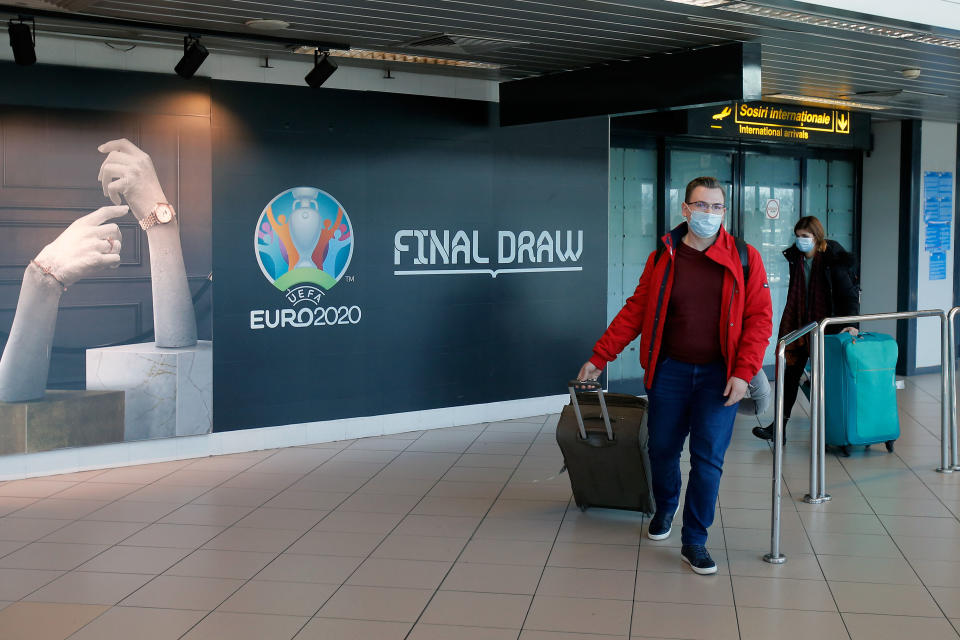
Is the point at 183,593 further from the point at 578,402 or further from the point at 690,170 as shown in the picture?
the point at 690,170

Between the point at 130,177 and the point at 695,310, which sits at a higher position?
the point at 130,177

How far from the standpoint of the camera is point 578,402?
17.0ft

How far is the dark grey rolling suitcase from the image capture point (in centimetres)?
509

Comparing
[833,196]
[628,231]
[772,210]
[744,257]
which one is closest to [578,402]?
[744,257]

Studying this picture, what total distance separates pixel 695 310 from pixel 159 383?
12.0 ft

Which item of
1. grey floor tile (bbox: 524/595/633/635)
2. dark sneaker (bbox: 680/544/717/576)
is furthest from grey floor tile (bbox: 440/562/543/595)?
dark sneaker (bbox: 680/544/717/576)

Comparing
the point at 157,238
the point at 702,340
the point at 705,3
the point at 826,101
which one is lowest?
the point at 702,340

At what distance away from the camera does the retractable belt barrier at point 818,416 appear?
15.0 ft

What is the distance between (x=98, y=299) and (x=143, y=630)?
306cm

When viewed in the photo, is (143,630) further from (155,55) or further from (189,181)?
(155,55)

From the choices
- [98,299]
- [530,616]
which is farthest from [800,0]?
[98,299]

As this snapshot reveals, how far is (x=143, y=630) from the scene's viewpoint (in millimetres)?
3775

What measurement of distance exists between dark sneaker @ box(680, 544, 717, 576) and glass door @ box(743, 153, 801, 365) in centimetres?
615

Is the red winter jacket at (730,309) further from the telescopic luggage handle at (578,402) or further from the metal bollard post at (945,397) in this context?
the metal bollard post at (945,397)
